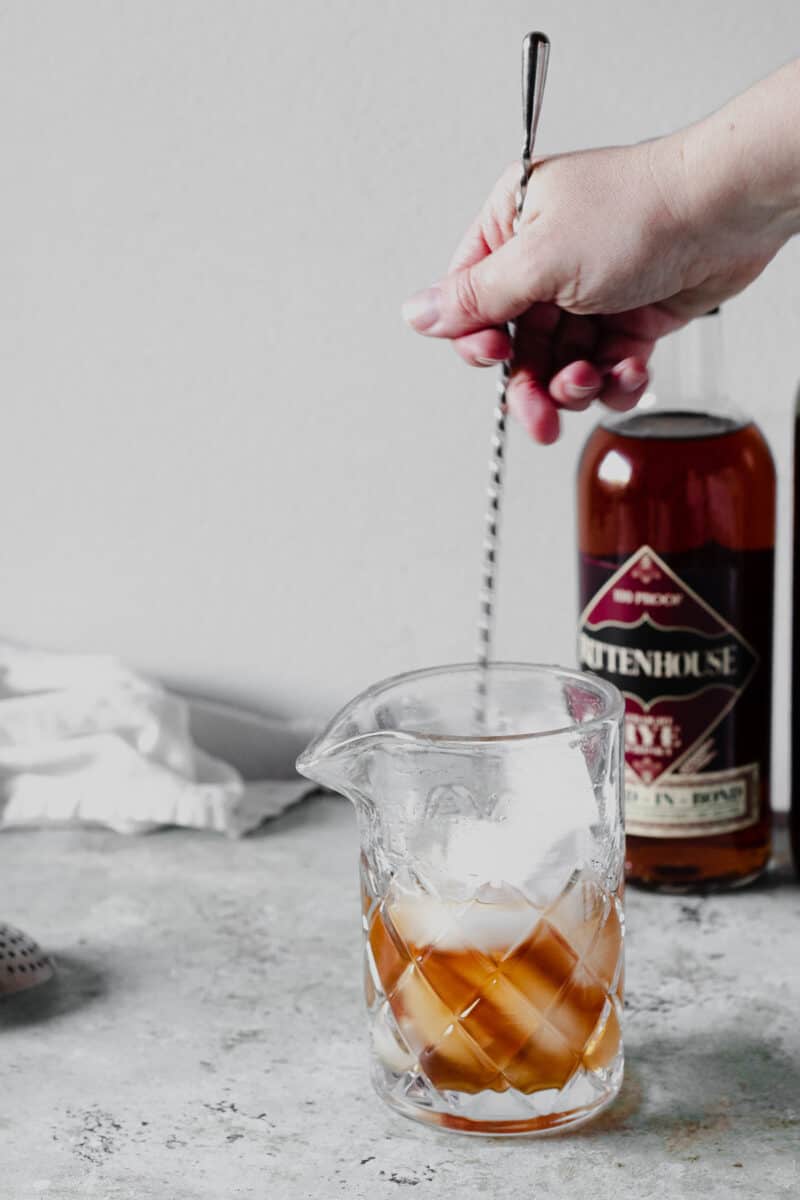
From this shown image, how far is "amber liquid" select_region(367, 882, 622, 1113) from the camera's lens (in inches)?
28.0

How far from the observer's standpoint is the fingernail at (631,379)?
0.94 metres

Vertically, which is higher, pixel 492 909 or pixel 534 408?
pixel 534 408

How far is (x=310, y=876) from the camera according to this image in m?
1.07

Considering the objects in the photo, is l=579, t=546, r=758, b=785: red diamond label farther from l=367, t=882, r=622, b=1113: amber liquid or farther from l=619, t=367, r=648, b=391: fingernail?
l=367, t=882, r=622, b=1113: amber liquid

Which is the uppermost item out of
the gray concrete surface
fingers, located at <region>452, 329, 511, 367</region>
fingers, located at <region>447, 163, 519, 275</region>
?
fingers, located at <region>447, 163, 519, 275</region>

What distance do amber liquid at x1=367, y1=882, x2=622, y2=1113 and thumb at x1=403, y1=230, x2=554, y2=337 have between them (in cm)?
32

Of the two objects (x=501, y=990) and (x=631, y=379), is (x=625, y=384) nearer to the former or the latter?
(x=631, y=379)

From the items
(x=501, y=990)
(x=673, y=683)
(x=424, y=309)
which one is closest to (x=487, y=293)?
(x=424, y=309)

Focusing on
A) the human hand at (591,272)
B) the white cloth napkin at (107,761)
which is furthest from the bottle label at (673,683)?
the white cloth napkin at (107,761)

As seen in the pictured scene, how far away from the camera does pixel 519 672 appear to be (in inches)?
31.1

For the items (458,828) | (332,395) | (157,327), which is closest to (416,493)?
(332,395)

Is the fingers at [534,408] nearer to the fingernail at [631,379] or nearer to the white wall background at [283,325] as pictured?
the fingernail at [631,379]

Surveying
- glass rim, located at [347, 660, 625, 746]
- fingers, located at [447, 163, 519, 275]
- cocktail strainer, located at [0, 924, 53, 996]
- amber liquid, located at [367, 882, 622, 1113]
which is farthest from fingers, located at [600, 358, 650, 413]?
cocktail strainer, located at [0, 924, 53, 996]

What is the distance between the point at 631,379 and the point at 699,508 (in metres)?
0.09
